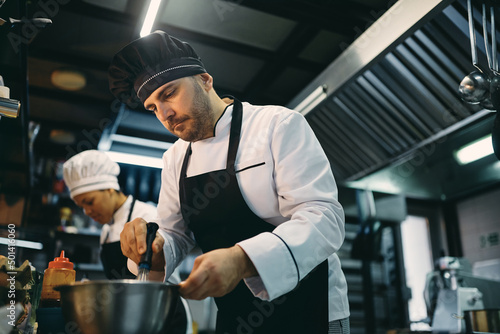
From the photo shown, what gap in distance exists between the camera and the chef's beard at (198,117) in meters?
1.32

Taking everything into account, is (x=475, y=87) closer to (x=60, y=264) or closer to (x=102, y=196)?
(x=60, y=264)

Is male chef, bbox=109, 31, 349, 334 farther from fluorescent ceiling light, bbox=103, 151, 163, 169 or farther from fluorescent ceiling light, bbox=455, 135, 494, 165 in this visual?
fluorescent ceiling light, bbox=103, 151, 163, 169

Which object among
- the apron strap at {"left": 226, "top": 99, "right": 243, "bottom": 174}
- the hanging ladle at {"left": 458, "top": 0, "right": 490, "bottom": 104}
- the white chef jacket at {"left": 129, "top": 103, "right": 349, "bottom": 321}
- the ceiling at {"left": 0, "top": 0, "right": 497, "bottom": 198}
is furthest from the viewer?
Result: the ceiling at {"left": 0, "top": 0, "right": 497, "bottom": 198}

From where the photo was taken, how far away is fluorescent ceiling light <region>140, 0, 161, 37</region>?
7.30ft

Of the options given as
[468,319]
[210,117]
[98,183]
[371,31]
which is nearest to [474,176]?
[468,319]

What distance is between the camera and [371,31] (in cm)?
229

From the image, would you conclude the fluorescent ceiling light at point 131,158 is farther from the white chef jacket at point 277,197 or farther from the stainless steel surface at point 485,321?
the stainless steel surface at point 485,321

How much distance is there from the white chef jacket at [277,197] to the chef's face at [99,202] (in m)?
1.38

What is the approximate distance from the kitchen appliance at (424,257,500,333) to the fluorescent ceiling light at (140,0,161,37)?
8.07 ft

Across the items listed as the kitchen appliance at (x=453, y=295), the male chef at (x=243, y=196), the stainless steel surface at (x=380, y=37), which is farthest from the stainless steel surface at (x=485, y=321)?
the stainless steel surface at (x=380, y=37)

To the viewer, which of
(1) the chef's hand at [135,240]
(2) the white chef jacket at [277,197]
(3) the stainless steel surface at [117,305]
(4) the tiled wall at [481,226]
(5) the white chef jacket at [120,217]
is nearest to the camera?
(3) the stainless steel surface at [117,305]

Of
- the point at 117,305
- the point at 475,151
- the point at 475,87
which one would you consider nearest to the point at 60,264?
the point at 117,305

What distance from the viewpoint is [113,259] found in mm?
2494

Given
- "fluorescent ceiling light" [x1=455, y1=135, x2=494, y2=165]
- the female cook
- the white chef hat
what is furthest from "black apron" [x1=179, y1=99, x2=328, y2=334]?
"fluorescent ceiling light" [x1=455, y1=135, x2=494, y2=165]
